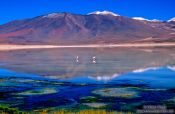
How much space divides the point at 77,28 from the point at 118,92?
433 ft

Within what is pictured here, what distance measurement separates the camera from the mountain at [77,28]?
126750mm

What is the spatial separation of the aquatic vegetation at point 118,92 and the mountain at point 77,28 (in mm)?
107433

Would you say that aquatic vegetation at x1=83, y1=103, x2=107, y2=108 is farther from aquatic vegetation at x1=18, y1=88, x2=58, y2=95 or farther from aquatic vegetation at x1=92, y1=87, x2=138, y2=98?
aquatic vegetation at x1=18, y1=88, x2=58, y2=95

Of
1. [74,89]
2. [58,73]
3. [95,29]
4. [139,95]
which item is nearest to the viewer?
[139,95]

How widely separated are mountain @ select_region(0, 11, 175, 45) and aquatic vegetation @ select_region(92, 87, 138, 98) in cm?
10743

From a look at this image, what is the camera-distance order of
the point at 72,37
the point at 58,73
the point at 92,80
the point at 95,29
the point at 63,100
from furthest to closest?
1. the point at 95,29
2. the point at 72,37
3. the point at 58,73
4. the point at 92,80
5. the point at 63,100

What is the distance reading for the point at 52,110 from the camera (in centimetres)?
895

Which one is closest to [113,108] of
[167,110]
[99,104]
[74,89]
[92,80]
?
[99,104]

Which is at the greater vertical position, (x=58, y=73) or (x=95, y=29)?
(x=95, y=29)

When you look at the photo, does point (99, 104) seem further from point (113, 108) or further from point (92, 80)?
point (92, 80)

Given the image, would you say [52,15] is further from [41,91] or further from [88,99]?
[88,99]

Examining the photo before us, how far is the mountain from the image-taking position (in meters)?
127

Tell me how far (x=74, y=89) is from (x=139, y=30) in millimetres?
126484

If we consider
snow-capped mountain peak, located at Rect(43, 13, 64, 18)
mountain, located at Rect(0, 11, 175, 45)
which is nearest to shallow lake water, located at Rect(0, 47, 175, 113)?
mountain, located at Rect(0, 11, 175, 45)
